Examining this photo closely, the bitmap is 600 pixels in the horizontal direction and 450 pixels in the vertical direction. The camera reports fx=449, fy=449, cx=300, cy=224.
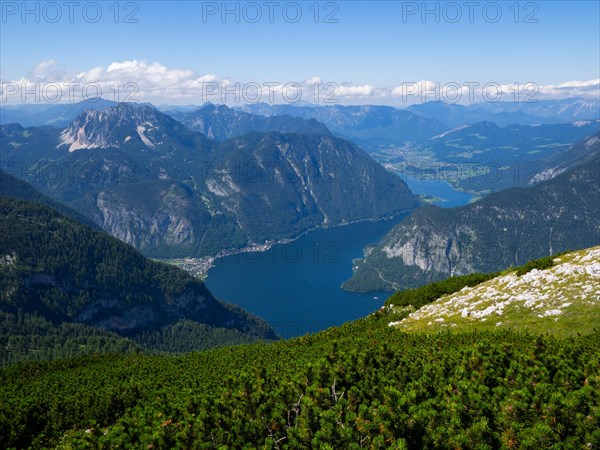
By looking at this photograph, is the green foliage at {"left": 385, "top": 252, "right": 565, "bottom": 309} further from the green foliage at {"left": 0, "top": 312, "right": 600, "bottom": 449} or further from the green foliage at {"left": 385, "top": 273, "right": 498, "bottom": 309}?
the green foliage at {"left": 0, "top": 312, "right": 600, "bottom": 449}

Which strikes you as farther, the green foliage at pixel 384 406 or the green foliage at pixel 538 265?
the green foliage at pixel 538 265

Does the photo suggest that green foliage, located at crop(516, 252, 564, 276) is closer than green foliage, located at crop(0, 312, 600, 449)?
No

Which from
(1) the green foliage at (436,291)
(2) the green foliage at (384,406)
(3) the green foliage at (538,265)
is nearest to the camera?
(2) the green foliage at (384,406)

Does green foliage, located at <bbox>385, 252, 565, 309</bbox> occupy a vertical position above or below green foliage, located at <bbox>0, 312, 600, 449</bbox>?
below

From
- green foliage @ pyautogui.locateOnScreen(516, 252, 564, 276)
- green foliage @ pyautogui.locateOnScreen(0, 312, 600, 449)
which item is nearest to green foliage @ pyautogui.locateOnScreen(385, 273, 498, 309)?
green foliage @ pyautogui.locateOnScreen(516, 252, 564, 276)

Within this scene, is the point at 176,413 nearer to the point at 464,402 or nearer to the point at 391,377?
the point at 391,377

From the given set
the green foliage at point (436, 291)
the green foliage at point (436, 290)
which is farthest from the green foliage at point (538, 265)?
the green foliage at point (436, 290)

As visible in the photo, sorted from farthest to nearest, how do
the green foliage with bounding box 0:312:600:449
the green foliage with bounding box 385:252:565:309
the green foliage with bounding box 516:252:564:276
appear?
the green foliage with bounding box 385:252:565:309, the green foliage with bounding box 516:252:564:276, the green foliage with bounding box 0:312:600:449

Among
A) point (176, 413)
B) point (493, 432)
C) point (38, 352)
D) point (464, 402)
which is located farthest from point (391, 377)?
point (38, 352)

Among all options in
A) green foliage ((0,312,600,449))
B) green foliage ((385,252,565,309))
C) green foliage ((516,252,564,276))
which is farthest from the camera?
green foliage ((385,252,565,309))

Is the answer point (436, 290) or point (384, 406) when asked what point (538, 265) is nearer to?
point (436, 290)

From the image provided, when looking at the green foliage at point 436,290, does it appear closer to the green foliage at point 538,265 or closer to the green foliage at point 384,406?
the green foliage at point 538,265
